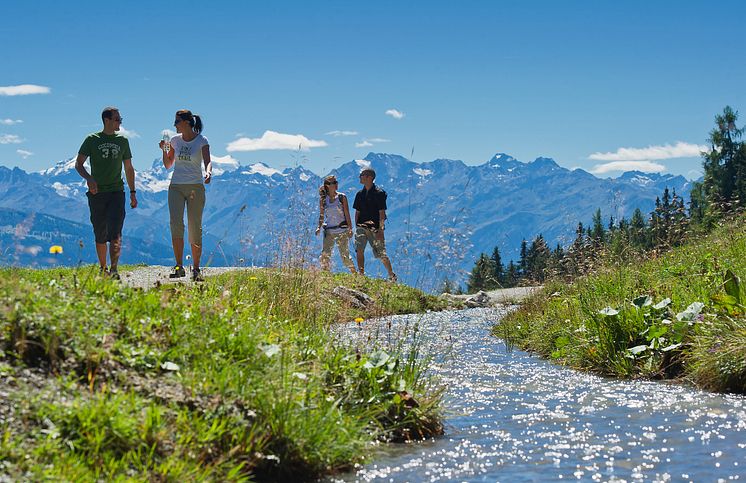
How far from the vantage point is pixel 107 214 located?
1324 centimetres

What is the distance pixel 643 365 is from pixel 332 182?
11333mm

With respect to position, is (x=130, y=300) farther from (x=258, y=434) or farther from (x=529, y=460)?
(x=529, y=460)

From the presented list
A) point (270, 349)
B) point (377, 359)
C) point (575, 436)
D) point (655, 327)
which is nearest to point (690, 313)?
point (655, 327)

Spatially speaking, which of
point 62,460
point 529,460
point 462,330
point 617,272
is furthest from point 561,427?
point 462,330

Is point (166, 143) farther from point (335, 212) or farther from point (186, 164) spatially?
point (335, 212)

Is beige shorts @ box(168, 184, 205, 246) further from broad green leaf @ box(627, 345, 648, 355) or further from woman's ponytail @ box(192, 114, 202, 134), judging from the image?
broad green leaf @ box(627, 345, 648, 355)

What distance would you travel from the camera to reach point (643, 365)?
841cm

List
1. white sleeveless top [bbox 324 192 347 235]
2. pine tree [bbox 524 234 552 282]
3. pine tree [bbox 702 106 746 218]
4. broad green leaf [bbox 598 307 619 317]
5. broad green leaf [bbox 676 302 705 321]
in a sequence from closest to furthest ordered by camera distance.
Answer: broad green leaf [bbox 676 302 705 321]
broad green leaf [bbox 598 307 619 317]
pine tree [bbox 524 234 552 282]
white sleeveless top [bbox 324 192 347 235]
pine tree [bbox 702 106 746 218]

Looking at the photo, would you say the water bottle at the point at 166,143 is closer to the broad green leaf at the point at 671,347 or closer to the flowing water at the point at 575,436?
the flowing water at the point at 575,436

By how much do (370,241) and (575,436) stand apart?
12060mm

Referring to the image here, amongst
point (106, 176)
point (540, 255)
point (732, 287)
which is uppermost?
point (106, 176)

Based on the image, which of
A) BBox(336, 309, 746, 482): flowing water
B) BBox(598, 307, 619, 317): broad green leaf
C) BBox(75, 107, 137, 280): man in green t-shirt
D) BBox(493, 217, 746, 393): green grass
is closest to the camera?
BBox(336, 309, 746, 482): flowing water

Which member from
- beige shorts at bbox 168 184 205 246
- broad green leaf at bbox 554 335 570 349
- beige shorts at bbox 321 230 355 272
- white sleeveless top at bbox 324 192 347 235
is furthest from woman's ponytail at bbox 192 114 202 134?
broad green leaf at bbox 554 335 570 349

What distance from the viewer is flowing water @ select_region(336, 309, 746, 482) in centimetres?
486
